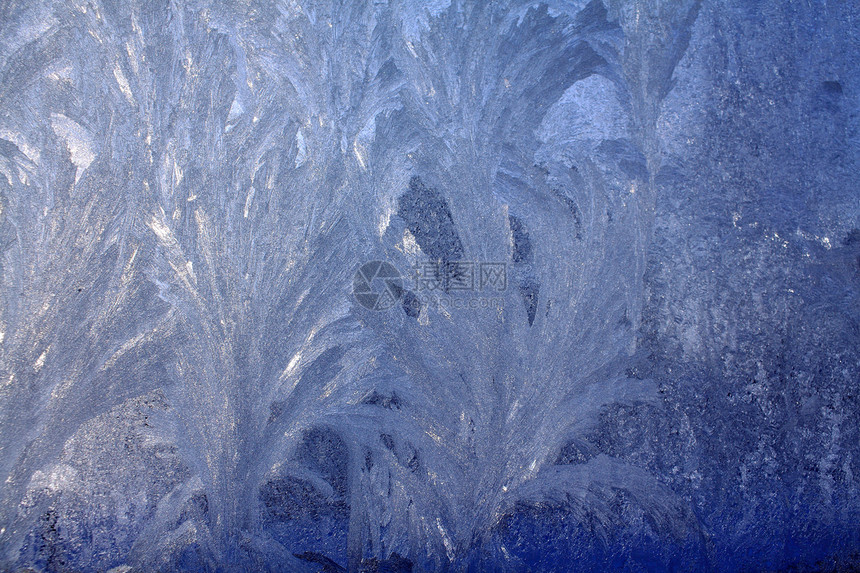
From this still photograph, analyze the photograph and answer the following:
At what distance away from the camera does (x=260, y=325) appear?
1.38 meters

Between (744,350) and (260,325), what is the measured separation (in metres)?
1.45

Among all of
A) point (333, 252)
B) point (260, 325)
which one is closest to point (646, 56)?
point (333, 252)

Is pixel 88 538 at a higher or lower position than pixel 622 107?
lower

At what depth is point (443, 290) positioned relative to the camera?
4.53ft

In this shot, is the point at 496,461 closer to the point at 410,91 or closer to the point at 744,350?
the point at 744,350

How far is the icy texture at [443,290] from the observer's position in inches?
52.9

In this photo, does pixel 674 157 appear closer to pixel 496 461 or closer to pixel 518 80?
pixel 518 80

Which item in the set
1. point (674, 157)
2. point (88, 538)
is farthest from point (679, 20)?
point (88, 538)

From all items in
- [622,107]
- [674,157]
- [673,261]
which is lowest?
[673,261]

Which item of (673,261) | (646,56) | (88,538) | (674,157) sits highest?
(646,56)

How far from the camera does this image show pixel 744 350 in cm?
135

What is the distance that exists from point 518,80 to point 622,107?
32 centimetres

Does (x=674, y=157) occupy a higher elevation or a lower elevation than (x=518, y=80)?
lower

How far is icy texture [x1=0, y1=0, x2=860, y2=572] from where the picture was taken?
134 centimetres
